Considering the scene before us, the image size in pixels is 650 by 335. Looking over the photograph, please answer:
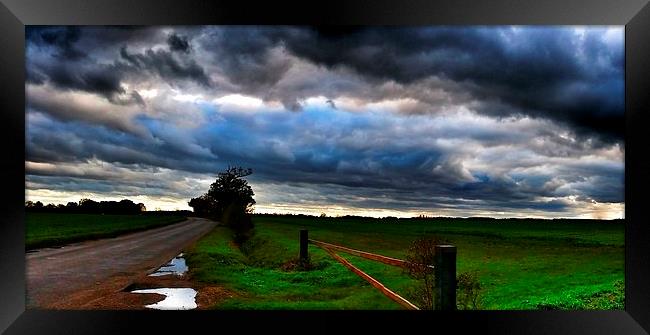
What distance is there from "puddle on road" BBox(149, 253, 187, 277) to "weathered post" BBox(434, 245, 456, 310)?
24.2 feet

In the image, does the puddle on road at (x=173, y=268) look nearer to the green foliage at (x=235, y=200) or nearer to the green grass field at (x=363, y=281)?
the green grass field at (x=363, y=281)

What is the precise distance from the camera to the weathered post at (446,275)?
4.60 metres

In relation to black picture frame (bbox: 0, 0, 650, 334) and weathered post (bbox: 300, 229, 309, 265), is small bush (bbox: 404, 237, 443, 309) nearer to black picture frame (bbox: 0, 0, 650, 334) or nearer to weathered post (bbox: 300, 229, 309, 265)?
black picture frame (bbox: 0, 0, 650, 334)

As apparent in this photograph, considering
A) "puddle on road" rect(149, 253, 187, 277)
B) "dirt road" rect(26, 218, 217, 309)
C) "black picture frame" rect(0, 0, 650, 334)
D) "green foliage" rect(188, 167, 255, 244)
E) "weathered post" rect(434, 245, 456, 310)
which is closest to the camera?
"weathered post" rect(434, 245, 456, 310)

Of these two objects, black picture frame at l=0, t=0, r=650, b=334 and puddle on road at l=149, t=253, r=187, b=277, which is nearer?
black picture frame at l=0, t=0, r=650, b=334

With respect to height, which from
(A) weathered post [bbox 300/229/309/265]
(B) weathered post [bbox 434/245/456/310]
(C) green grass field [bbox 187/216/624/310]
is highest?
(B) weathered post [bbox 434/245/456/310]

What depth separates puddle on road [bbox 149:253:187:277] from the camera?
429 inches

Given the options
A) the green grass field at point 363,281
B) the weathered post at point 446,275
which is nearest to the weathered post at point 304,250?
the green grass field at point 363,281

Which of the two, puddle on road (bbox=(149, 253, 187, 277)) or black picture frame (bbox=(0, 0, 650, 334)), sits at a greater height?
black picture frame (bbox=(0, 0, 650, 334))

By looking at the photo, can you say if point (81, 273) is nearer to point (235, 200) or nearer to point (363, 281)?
point (363, 281)

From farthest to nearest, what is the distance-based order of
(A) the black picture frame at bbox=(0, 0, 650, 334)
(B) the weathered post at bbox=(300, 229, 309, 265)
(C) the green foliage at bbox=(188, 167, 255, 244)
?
1. (C) the green foliage at bbox=(188, 167, 255, 244)
2. (B) the weathered post at bbox=(300, 229, 309, 265)
3. (A) the black picture frame at bbox=(0, 0, 650, 334)

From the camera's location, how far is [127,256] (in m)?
14.9

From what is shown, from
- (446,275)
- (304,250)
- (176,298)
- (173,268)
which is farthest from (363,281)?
(446,275)

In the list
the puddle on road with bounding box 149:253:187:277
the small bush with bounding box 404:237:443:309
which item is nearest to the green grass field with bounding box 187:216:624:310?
the puddle on road with bounding box 149:253:187:277
